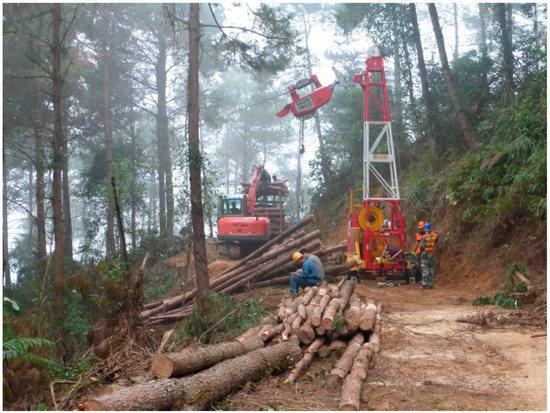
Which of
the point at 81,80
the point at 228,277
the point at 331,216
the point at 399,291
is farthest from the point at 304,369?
the point at 81,80

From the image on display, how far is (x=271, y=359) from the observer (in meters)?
6.62

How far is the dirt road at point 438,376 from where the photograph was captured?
535cm

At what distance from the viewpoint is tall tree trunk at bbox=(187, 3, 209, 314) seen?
36.5 feet

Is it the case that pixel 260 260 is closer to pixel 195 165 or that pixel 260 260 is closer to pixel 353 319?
pixel 195 165

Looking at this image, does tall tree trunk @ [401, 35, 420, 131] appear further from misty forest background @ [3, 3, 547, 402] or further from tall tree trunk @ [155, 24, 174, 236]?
tall tree trunk @ [155, 24, 174, 236]

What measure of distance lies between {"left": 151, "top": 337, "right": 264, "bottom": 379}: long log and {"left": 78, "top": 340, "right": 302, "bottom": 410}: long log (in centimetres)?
17

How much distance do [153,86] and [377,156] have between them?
67.7 ft

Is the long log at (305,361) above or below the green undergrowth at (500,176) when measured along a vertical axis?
below

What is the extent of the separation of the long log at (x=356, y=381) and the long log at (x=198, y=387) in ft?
3.26

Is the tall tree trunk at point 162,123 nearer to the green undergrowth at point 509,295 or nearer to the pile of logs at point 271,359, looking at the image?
the green undergrowth at point 509,295

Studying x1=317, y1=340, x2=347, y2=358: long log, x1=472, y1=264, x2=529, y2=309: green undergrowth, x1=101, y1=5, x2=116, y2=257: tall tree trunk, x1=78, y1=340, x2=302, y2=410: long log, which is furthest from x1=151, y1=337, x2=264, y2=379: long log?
x1=101, y1=5, x2=116, y2=257: tall tree trunk

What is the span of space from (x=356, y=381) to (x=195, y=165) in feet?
21.8

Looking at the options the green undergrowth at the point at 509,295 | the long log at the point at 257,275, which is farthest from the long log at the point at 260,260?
the green undergrowth at the point at 509,295

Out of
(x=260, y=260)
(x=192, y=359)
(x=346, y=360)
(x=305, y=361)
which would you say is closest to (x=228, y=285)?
(x=260, y=260)
